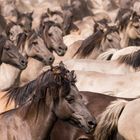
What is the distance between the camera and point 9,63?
801 cm

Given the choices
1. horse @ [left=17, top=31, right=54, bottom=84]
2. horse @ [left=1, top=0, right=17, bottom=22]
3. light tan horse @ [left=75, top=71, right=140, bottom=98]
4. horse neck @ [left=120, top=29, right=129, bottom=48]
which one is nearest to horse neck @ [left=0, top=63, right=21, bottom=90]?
horse @ [left=17, top=31, right=54, bottom=84]

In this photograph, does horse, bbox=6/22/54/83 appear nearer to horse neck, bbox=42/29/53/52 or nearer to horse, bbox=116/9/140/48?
horse neck, bbox=42/29/53/52

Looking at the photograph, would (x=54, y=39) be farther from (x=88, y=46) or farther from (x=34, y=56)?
(x=34, y=56)

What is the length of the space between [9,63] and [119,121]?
3.46m

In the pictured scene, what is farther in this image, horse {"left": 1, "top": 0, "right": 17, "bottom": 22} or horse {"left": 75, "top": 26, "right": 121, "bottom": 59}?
horse {"left": 1, "top": 0, "right": 17, "bottom": 22}

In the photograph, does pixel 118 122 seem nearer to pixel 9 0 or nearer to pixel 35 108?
pixel 35 108

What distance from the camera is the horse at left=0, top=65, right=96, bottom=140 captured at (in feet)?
14.6

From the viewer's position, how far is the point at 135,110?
4734 millimetres

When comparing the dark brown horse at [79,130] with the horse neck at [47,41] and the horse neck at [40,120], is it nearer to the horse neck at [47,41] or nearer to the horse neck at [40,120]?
the horse neck at [40,120]

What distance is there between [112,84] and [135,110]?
1.46 meters

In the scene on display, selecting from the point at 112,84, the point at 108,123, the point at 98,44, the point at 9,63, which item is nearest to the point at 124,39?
the point at 98,44

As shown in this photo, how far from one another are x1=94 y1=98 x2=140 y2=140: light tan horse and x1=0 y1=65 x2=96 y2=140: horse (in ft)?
1.09

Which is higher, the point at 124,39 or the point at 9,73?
the point at 9,73

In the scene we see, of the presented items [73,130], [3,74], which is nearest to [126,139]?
[73,130]
